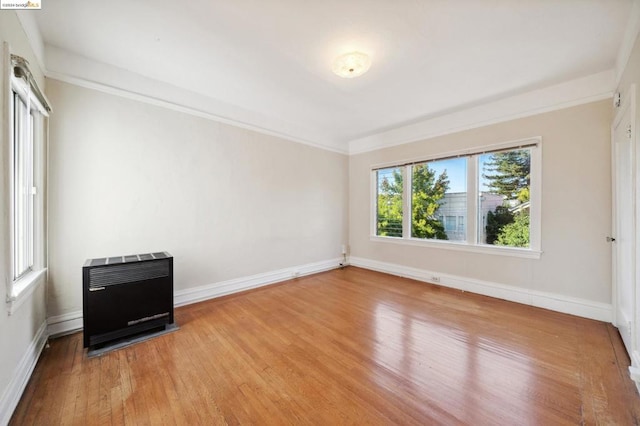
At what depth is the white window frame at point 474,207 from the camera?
3.04 m

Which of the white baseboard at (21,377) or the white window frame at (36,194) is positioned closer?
the white baseboard at (21,377)

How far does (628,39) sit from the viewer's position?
77.9 inches

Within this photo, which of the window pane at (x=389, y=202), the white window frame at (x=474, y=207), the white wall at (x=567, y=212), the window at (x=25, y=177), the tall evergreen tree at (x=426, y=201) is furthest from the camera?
the window pane at (x=389, y=202)

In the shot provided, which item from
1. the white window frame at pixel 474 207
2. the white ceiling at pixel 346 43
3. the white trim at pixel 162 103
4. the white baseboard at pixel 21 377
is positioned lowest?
the white baseboard at pixel 21 377

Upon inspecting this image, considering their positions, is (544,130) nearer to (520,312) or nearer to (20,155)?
(520,312)

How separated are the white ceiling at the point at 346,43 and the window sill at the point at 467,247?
203cm

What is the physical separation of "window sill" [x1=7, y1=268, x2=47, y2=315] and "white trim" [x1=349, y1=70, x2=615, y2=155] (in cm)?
483

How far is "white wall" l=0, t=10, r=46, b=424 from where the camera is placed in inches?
55.2

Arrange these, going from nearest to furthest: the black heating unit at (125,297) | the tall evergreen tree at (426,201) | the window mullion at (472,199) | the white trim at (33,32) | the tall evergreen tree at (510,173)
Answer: the white trim at (33,32) < the black heating unit at (125,297) < the tall evergreen tree at (510,173) < the window mullion at (472,199) < the tall evergreen tree at (426,201)

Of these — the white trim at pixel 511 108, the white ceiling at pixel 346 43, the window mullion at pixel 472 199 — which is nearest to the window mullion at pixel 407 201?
the white trim at pixel 511 108

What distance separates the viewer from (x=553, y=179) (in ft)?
9.61

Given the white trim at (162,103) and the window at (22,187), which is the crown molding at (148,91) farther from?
the window at (22,187)

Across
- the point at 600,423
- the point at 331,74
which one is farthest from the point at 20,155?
the point at 600,423

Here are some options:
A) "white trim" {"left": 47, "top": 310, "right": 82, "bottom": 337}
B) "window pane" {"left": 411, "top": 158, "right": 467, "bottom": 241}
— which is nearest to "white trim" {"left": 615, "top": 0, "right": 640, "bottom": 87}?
"window pane" {"left": 411, "top": 158, "right": 467, "bottom": 241}
